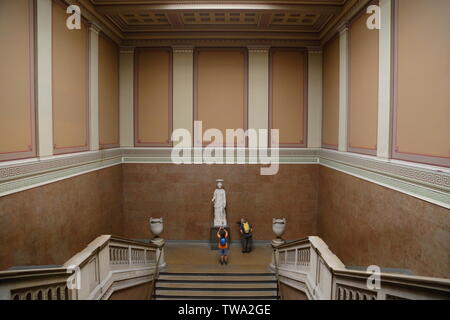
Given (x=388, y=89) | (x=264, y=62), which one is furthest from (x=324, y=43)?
(x=388, y=89)

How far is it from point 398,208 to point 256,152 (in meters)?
6.41

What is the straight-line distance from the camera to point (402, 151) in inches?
263

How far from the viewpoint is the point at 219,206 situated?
39.9 ft

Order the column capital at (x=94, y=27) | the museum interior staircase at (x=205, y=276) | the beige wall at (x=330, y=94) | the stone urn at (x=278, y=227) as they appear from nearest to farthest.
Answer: the museum interior staircase at (x=205, y=276), the column capital at (x=94, y=27), the beige wall at (x=330, y=94), the stone urn at (x=278, y=227)

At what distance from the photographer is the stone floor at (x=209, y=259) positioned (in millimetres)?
10406

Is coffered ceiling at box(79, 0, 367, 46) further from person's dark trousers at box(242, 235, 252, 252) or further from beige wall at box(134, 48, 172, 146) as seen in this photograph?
person's dark trousers at box(242, 235, 252, 252)

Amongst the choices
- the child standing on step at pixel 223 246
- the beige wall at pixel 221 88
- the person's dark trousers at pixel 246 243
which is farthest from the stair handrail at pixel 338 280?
the beige wall at pixel 221 88

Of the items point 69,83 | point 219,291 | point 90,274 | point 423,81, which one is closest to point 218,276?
point 219,291

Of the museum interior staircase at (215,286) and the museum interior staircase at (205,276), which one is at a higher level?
the museum interior staircase at (205,276)

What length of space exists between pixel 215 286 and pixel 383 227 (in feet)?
15.8

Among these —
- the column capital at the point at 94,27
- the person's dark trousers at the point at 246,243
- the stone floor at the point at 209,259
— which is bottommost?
the stone floor at the point at 209,259

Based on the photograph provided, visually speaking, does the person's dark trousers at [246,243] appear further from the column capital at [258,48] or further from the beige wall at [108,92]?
the column capital at [258,48]

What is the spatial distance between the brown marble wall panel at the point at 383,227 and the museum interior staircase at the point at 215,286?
2326 mm

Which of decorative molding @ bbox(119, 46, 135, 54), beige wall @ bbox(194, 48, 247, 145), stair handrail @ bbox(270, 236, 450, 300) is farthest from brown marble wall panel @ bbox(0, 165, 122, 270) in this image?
stair handrail @ bbox(270, 236, 450, 300)
